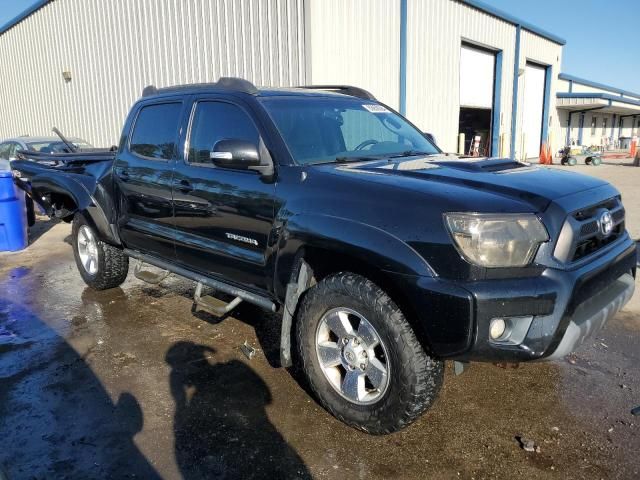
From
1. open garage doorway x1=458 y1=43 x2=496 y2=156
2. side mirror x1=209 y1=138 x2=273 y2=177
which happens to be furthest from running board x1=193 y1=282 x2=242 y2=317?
open garage doorway x1=458 y1=43 x2=496 y2=156

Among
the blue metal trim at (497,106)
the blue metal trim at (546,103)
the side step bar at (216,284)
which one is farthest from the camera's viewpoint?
the blue metal trim at (546,103)

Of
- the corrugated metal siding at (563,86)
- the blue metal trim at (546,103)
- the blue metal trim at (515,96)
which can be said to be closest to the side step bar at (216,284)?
the blue metal trim at (515,96)

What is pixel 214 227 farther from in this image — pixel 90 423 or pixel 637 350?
pixel 637 350

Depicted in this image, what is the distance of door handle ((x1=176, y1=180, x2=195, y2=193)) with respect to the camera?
12.6 feet

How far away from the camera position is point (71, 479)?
254 cm

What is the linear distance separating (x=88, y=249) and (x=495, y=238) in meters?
4.67

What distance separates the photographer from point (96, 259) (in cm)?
544

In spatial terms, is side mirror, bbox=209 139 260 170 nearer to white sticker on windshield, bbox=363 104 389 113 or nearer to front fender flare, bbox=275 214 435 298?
front fender flare, bbox=275 214 435 298

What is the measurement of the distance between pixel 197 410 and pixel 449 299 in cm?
176

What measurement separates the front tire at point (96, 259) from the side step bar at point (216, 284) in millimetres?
572

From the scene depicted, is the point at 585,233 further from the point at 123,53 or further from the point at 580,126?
the point at 580,126

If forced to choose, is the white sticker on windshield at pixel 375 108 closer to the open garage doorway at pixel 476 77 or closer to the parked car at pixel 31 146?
the parked car at pixel 31 146

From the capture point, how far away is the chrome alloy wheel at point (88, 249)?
545cm

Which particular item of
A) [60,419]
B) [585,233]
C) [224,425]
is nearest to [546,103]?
[585,233]
